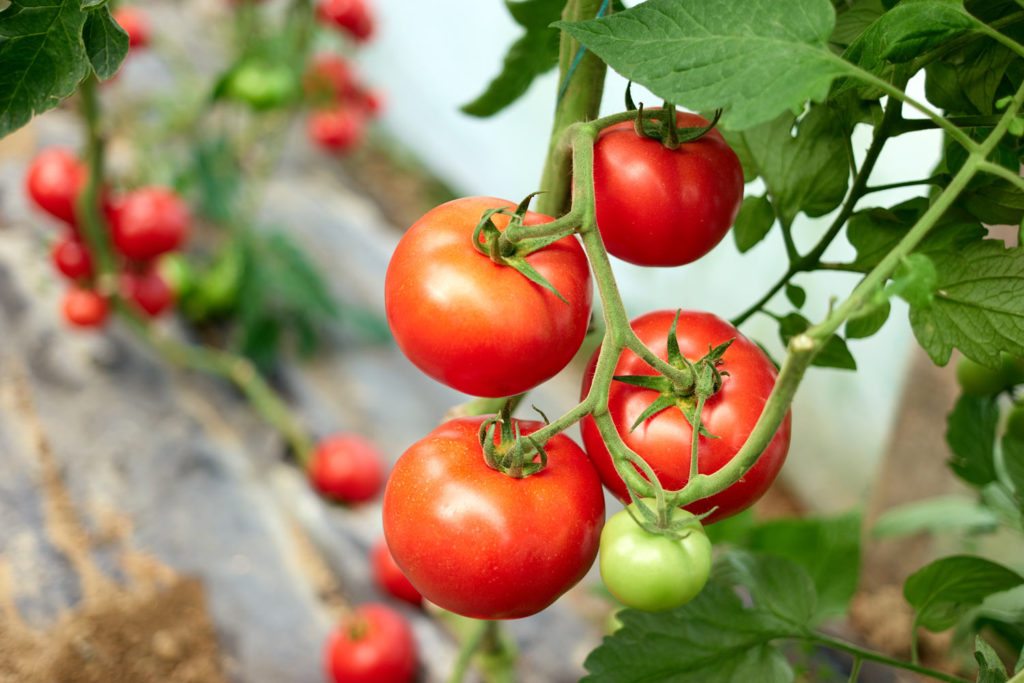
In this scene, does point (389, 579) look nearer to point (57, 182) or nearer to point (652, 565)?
point (57, 182)

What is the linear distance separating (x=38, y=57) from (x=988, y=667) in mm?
424

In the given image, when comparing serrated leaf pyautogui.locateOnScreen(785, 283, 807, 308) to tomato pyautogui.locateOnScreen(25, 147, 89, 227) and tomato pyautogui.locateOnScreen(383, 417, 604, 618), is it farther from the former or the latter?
tomato pyautogui.locateOnScreen(25, 147, 89, 227)

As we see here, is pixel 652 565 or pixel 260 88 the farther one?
pixel 260 88

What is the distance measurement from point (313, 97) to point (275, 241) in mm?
475

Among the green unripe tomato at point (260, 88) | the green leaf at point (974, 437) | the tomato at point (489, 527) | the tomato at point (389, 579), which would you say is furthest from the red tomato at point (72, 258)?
the green leaf at point (974, 437)

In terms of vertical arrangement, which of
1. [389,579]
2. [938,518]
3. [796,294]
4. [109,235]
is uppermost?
[796,294]

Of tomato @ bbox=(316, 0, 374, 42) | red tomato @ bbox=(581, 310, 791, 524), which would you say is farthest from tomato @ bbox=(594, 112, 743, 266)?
tomato @ bbox=(316, 0, 374, 42)

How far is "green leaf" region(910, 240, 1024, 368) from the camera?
304 millimetres

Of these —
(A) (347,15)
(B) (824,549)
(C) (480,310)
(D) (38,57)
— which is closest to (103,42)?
(D) (38,57)

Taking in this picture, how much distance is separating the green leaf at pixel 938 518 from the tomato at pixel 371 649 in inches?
18.5

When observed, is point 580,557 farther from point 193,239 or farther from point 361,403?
point 193,239

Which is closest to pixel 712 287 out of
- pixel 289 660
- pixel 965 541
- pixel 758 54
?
pixel 965 541

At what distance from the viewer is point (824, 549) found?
24.9 inches

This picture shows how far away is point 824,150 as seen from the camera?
14.3 inches
